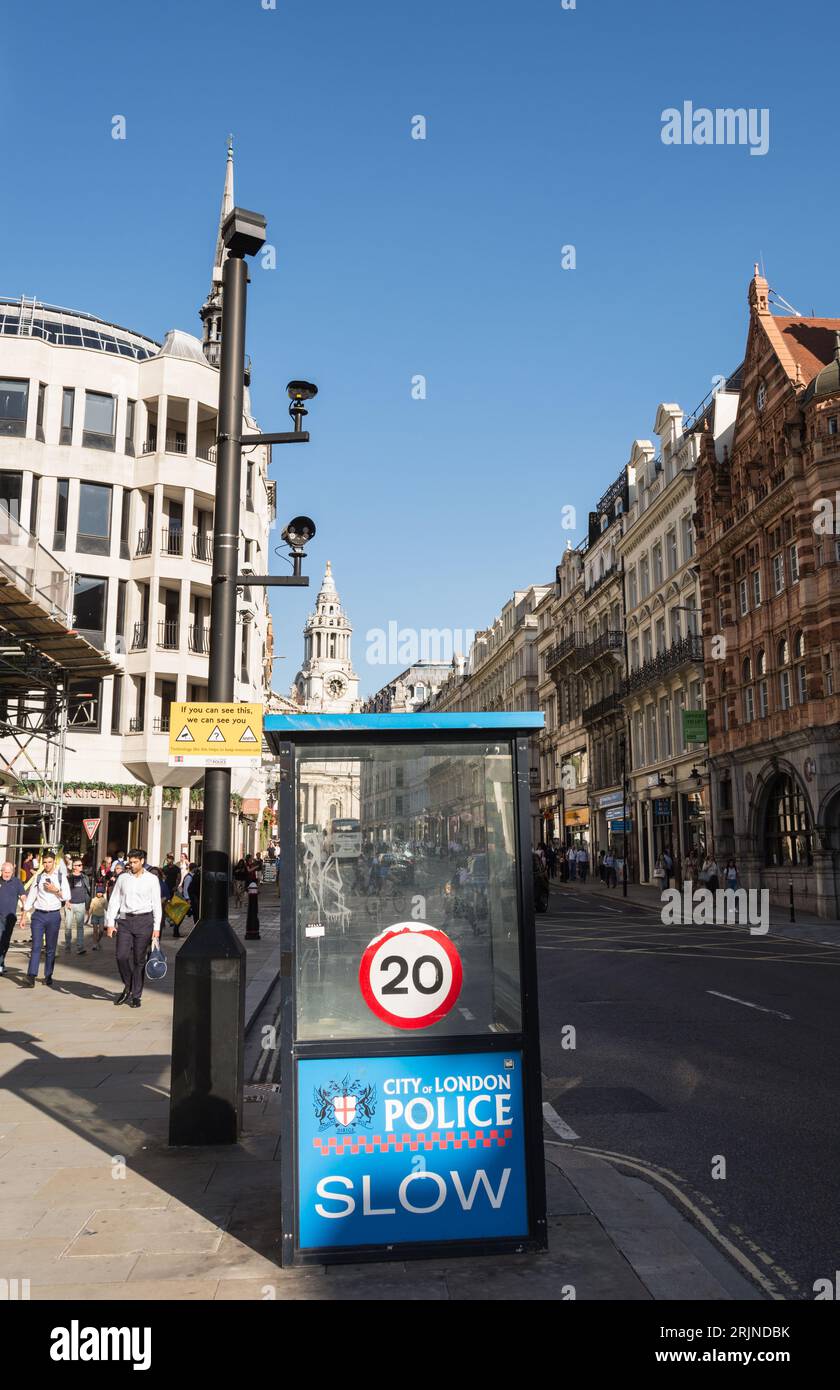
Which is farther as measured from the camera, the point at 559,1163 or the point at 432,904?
the point at 559,1163

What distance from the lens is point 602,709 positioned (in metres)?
54.6

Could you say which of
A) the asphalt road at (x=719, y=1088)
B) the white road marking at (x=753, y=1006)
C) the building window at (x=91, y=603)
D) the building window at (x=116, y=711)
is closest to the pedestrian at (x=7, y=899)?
the asphalt road at (x=719, y=1088)

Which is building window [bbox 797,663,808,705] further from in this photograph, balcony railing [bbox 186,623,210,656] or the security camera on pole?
the security camera on pole

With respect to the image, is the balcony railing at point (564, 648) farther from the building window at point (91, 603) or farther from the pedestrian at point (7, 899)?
the pedestrian at point (7, 899)

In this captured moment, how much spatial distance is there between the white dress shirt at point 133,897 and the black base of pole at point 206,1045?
6627 millimetres

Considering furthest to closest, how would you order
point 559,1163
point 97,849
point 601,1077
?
point 97,849
point 601,1077
point 559,1163

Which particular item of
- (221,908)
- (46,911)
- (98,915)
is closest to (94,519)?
(98,915)

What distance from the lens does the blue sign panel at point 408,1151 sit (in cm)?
470

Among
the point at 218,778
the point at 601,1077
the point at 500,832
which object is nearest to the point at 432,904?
the point at 500,832

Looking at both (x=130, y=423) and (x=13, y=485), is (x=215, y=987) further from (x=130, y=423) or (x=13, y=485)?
(x=130, y=423)

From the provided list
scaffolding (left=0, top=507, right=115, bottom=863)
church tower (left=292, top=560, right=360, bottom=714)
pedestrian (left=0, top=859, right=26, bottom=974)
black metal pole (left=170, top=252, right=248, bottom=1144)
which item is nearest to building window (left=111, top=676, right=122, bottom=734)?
scaffolding (left=0, top=507, right=115, bottom=863)

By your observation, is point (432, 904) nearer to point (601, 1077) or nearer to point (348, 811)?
point (348, 811)

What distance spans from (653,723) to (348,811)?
145 ft

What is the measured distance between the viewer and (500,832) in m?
5.10
